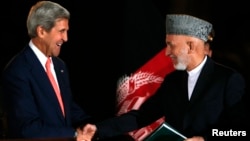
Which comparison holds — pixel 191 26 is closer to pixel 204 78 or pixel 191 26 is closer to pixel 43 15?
pixel 204 78

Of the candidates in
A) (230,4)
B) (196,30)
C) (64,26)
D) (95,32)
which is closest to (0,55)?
(64,26)

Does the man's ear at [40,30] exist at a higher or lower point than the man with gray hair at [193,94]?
higher

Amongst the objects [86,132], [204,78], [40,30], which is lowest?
[86,132]

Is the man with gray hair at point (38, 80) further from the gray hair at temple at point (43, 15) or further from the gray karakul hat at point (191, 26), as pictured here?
the gray karakul hat at point (191, 26)

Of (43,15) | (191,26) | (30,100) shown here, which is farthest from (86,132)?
(191,26)

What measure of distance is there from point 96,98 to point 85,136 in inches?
7.7

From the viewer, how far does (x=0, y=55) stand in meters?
2.10

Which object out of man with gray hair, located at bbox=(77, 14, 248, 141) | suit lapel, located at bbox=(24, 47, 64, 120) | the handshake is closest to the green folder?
man with gray hair, located at bbox=(77, 14, 248, 141)

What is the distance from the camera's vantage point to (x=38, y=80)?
2113 mm

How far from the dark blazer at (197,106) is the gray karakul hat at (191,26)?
14 centimetres

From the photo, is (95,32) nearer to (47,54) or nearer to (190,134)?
(47,54)

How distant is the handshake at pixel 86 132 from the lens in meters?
2.17

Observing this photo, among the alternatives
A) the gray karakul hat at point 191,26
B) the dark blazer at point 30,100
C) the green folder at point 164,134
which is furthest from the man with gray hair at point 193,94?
the green folder at point 164,134

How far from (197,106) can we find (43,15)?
0.85m
